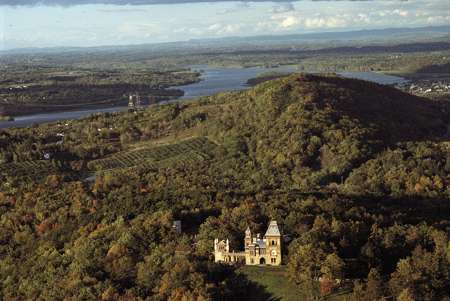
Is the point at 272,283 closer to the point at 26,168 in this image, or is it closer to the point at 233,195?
the point at 233,195

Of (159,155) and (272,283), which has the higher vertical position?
(272,283)

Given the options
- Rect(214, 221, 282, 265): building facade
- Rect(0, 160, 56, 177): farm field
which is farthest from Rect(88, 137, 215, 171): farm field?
Rect(214, 221, 282, 265): building facade

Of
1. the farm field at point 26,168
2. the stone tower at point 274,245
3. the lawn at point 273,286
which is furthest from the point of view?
the farm field at point 26,168

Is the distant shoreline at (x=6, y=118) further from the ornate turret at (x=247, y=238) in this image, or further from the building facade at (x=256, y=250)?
the ornate turret at (x=247, y=238)

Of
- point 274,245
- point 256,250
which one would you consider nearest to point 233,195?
point 256,250

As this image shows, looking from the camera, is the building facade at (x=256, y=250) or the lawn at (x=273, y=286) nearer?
the lawn at (x=273, y=286)

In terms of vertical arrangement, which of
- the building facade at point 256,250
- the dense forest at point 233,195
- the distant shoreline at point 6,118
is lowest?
the distant shoreline at point 6,118

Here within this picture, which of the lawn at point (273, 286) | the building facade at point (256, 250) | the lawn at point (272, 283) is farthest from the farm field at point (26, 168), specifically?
the lawn at point (273, 286)

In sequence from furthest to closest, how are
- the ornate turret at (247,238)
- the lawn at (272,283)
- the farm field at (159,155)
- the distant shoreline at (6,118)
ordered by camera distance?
1. the distant shoreline at (6,118)
2. the farm field at (159,155)
3. the ornate turret at (247,238)
4. the lawn at (272,283)

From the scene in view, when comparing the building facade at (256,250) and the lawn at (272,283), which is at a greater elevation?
the building facade at (256,250)
